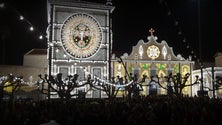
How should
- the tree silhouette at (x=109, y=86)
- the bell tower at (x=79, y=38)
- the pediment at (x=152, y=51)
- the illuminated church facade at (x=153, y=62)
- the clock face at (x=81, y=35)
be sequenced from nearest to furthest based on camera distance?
1. the tree silhouette at (x=109, y=86)
2. the bell tower at (x=79, y=38)
3. the clock face at (x=81, y=35)
4. the illuminated church facade at (x=153, y=62)
5. the pediment at (x=152, y=51)

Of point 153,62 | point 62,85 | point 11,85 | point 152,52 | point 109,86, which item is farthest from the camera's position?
point 152,52

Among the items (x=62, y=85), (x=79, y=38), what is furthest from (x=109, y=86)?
(x=62, y=85)

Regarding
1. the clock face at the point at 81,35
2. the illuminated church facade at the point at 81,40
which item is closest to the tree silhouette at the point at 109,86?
the illuminated church facade at the point at 81,40

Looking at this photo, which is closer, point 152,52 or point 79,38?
point 79,38

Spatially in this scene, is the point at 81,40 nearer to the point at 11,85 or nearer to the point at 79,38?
the point at 79,38

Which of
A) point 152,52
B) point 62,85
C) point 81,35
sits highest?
point 81,35

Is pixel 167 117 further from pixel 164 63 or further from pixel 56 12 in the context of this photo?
pixel 164 63

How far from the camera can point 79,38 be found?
137 feet

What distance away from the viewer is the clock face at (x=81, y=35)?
41.4m

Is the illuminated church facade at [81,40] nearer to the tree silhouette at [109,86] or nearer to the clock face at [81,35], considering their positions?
the clock face at [81,35]

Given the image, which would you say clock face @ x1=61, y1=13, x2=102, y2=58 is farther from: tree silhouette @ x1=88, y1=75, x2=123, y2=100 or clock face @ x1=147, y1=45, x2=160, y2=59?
clock face @ x1=147, y1=45, x2=160, y2=59

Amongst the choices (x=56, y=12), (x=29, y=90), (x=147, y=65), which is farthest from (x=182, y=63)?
(x=29, y=90)

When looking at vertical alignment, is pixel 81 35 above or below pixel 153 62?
above

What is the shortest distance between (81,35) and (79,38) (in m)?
0.48
